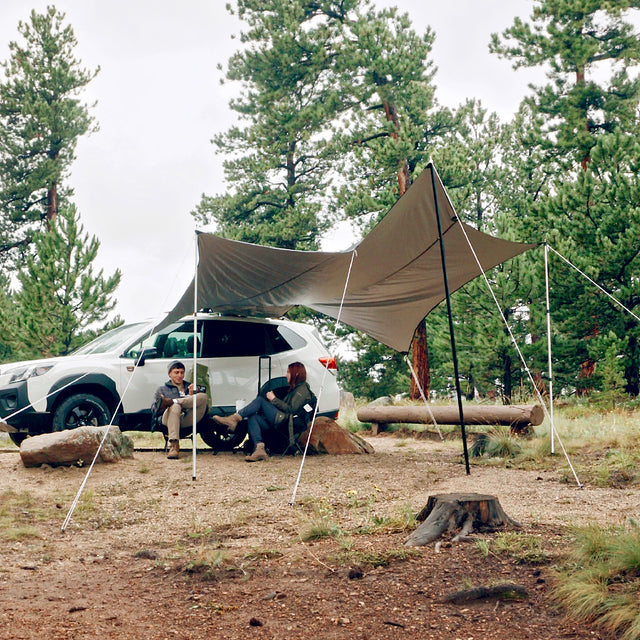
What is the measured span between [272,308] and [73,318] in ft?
30.5

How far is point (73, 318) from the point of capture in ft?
59.4

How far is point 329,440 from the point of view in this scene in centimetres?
925

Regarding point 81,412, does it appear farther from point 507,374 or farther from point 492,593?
point 507,374

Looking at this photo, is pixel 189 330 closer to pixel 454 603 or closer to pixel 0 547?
pixel 0 547

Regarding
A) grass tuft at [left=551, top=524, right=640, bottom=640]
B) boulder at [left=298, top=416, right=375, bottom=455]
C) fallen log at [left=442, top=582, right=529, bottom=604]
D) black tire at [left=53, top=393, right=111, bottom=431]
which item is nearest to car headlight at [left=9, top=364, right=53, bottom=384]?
black tire at [left=53, top=393, right=111, bottom=431]

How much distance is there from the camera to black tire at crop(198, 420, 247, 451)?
939cm

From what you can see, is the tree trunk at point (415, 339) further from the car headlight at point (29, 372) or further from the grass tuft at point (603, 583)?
Result: the grass tuft at point (603, 583)

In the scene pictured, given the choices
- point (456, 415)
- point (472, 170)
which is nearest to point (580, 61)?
point (472, 170)

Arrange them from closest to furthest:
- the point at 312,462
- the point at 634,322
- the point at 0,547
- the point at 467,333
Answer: the point at 0,547 → the point at 312,462 → the point at 634,322 → the point at 467,333

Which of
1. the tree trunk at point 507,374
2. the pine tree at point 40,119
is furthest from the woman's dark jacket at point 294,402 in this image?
the pine tree at point 40,119

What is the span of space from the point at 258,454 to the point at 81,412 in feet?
7.26

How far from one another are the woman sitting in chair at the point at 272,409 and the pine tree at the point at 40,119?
1647 cm

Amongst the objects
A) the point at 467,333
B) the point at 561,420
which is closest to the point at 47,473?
the point at 561,420

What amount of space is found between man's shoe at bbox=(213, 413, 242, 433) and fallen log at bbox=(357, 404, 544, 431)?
326 cm
